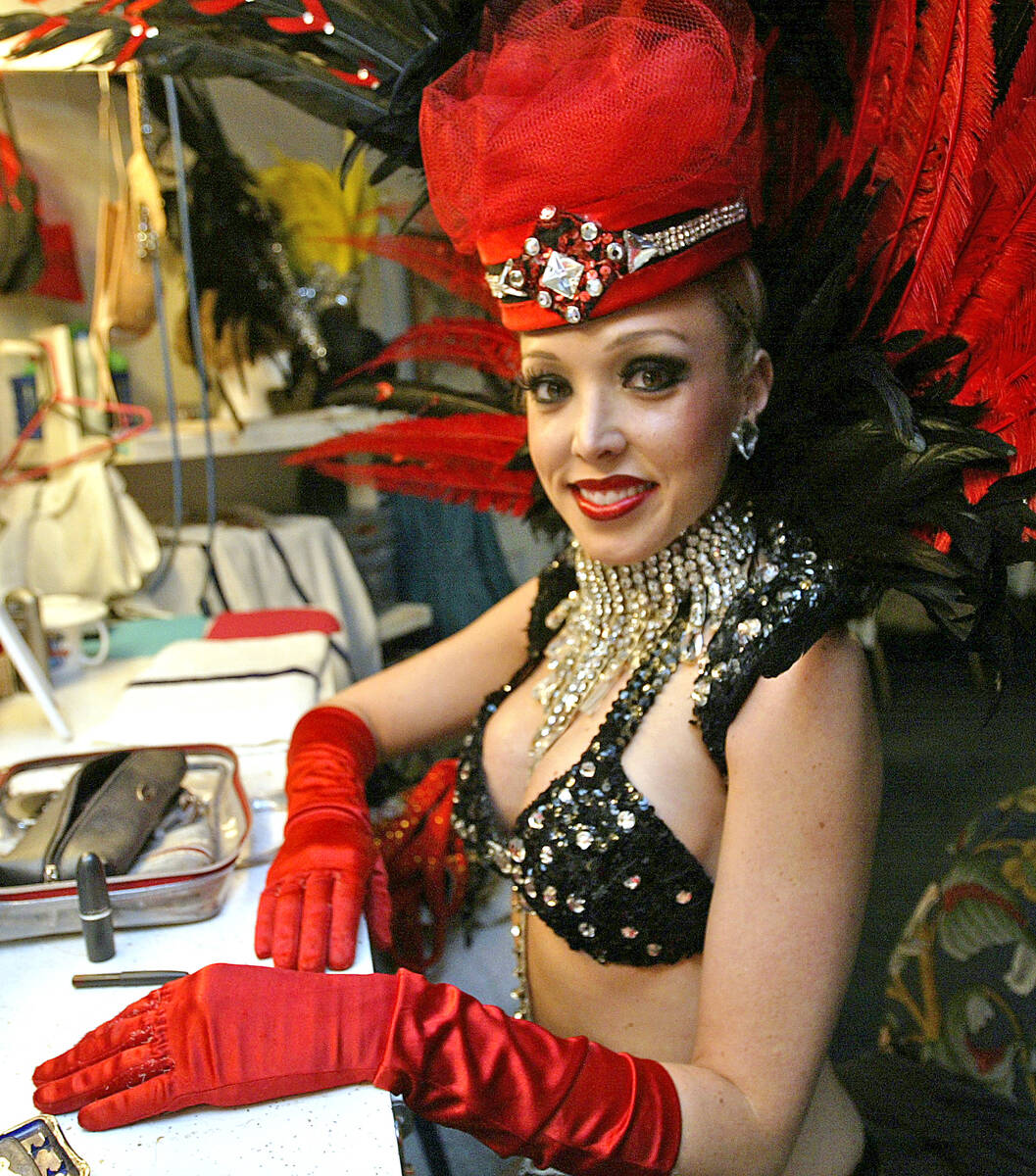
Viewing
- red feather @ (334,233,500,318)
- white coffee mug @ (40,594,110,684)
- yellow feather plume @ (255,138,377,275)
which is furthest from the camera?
yellow feather plume @ (255,138,377,275)

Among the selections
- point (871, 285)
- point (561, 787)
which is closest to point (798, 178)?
point (871, 285)

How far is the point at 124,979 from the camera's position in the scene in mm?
921

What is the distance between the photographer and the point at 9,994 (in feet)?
3.04

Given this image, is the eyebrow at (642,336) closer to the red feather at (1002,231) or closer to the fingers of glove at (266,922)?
the red feather at (1002,231)

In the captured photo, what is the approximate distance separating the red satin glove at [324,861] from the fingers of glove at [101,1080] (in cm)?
16

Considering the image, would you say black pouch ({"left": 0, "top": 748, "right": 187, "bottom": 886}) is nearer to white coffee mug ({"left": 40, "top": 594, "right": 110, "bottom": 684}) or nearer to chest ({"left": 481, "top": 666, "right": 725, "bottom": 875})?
chest ({"left": 481, "top": 666, "right": 725, "bottom": 875})

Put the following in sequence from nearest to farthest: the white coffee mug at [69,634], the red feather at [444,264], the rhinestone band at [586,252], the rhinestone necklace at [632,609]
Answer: the rhinestone band at [586,252]
the rhinestone necklace at [632,609]
the red feather at [444,264]
the white coffee mug at [69,634]

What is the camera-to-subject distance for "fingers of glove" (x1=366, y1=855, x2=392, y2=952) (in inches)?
41.3

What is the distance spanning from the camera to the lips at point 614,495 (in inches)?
38.7

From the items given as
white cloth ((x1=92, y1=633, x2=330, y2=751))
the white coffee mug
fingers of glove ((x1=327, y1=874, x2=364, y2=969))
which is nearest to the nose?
fingers of glove ((x1=327, y1=874, x2=364, y2=969))

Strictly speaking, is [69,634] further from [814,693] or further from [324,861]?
[814,693]

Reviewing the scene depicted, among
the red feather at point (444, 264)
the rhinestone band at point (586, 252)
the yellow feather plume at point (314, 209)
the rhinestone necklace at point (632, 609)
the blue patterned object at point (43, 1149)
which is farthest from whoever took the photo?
the yellow feather plume at point (314, 209)

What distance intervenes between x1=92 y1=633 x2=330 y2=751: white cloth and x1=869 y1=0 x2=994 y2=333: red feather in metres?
0.99

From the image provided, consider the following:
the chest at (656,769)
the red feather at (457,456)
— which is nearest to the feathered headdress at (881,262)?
the chest at (656,769)
